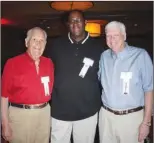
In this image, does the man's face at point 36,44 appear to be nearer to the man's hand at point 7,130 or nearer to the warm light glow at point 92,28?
the man's hand at point 7,130

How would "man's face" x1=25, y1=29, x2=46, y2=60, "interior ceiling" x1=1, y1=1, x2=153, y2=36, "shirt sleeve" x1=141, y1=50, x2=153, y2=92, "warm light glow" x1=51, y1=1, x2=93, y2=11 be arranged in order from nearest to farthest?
"shirt sleeve" x1=141, y1=50, x2=153, y2=92
"man's face" x1=25, y1=29, x2=46, y2=60
"warm light glow" x1=51, y1=1, x2=93, y2=11
"interior ceiling" x1=1, y1=1, x2=153, y2=36

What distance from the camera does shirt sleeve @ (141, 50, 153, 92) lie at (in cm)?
193

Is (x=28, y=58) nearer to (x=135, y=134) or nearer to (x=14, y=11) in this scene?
(x=135, y=134)

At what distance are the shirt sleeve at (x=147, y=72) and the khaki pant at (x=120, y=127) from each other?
0.72 ft

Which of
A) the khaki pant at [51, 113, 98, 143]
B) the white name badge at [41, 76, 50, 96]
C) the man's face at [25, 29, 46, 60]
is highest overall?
the man's face at [25, 29, 46, 60]

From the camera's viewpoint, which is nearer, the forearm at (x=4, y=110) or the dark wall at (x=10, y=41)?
the forearm at (x=4, y=110)

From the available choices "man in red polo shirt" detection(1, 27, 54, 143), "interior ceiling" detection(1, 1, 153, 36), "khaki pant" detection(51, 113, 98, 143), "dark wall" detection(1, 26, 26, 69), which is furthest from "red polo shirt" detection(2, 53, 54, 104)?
"dark wall" detection(1, 26, 26, 69)

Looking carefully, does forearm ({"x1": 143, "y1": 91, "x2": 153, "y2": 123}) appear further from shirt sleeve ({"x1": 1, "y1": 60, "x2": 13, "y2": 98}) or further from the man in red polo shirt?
shirt sleeve ({"x1": 1, "y1": 60, "x2": 13, "y2": 98})

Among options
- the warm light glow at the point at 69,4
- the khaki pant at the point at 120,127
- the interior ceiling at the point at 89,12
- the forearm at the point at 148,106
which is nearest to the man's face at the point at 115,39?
the forearm at the point at 148,106

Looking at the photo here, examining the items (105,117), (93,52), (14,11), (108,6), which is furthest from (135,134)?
(14,11)

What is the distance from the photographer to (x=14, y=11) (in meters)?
6.52

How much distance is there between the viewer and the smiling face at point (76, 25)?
221cm

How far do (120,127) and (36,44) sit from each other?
96 centimetres

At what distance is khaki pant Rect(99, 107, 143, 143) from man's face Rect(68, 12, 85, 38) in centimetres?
71
